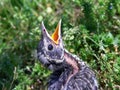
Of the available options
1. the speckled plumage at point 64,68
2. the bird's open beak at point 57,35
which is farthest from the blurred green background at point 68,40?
the bird's open beak at point 57,35

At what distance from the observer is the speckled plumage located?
5621 mm

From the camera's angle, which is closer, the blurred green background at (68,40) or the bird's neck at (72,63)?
the bird's neck at (72,63)

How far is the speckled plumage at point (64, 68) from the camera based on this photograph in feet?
18.4

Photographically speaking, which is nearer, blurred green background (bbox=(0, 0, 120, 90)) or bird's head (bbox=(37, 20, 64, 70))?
bird's head (bbox=(37, 20, 64, 70))

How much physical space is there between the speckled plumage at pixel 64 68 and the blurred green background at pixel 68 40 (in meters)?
0.43

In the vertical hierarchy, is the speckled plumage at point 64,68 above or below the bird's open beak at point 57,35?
below

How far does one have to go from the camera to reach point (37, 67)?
6.62m

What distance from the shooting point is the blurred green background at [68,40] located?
623 centimetres

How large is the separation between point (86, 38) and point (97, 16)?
32 centimetres

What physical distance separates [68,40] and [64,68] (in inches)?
31.4

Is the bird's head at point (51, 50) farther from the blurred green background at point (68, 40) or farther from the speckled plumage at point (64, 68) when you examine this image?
the blurred green background at point (68, 40)

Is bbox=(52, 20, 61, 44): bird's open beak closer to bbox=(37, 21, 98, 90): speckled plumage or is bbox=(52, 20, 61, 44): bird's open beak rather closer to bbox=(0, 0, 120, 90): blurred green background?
bbox=(37, 21, 98, 90): speckled plumage

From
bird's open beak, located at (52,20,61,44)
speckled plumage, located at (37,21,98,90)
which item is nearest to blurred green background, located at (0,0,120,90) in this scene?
speckled plumage, located at (37,21,98,90)

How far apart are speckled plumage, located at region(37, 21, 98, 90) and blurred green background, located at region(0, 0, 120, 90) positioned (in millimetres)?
429
